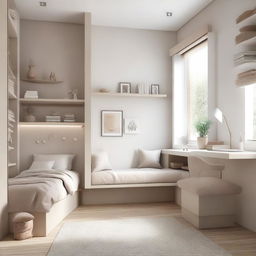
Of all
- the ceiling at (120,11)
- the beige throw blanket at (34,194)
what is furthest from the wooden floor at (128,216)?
the ceiling at (120,11)

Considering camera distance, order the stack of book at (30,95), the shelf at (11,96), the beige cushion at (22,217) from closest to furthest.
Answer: the beige cushion at (22,217), the shelf at (11,96), the stack of book at (30,95)

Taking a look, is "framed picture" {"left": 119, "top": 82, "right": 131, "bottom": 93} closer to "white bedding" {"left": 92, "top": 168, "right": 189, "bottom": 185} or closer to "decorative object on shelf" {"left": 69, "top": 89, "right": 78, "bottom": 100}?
"decorative object on shelf" {"left": 69, "top": 89, "right": 78, "bottom": 100}

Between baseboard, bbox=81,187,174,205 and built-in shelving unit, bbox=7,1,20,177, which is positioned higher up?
built-in shelving unit, bbox=7,1,20,177

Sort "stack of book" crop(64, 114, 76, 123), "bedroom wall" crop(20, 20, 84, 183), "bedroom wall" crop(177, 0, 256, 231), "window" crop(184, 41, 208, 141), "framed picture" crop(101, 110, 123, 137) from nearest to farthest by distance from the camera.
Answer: "bedroom wall" crop(177, 0, 256, 231)
"window" crop(184, 41, 208, 141)
"stack of book" crop(64, 114, 76, 123)
"bedroom wall" crop(20, 20, 84, 183)
"framed picture" crop(101, 110, 123, 137)

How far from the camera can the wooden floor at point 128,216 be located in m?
2.90

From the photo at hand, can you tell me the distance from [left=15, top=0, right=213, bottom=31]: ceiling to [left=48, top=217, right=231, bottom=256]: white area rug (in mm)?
3121

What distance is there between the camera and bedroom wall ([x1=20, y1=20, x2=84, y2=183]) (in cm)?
528

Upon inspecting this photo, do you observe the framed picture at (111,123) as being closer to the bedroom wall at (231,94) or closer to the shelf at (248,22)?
the bedroom wall at (231,94)

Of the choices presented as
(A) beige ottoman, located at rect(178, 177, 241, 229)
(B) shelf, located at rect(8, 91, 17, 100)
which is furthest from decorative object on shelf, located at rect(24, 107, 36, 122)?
(A) beige ottoman, located at rect(178, 177, 241, 229)

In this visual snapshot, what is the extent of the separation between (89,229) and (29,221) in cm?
70

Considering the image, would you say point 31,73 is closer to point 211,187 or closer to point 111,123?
point 111,123

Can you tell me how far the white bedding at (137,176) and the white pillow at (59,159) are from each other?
55cm

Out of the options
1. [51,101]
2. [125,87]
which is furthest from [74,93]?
[125,87]

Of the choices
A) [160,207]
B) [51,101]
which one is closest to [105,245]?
[160,207]
